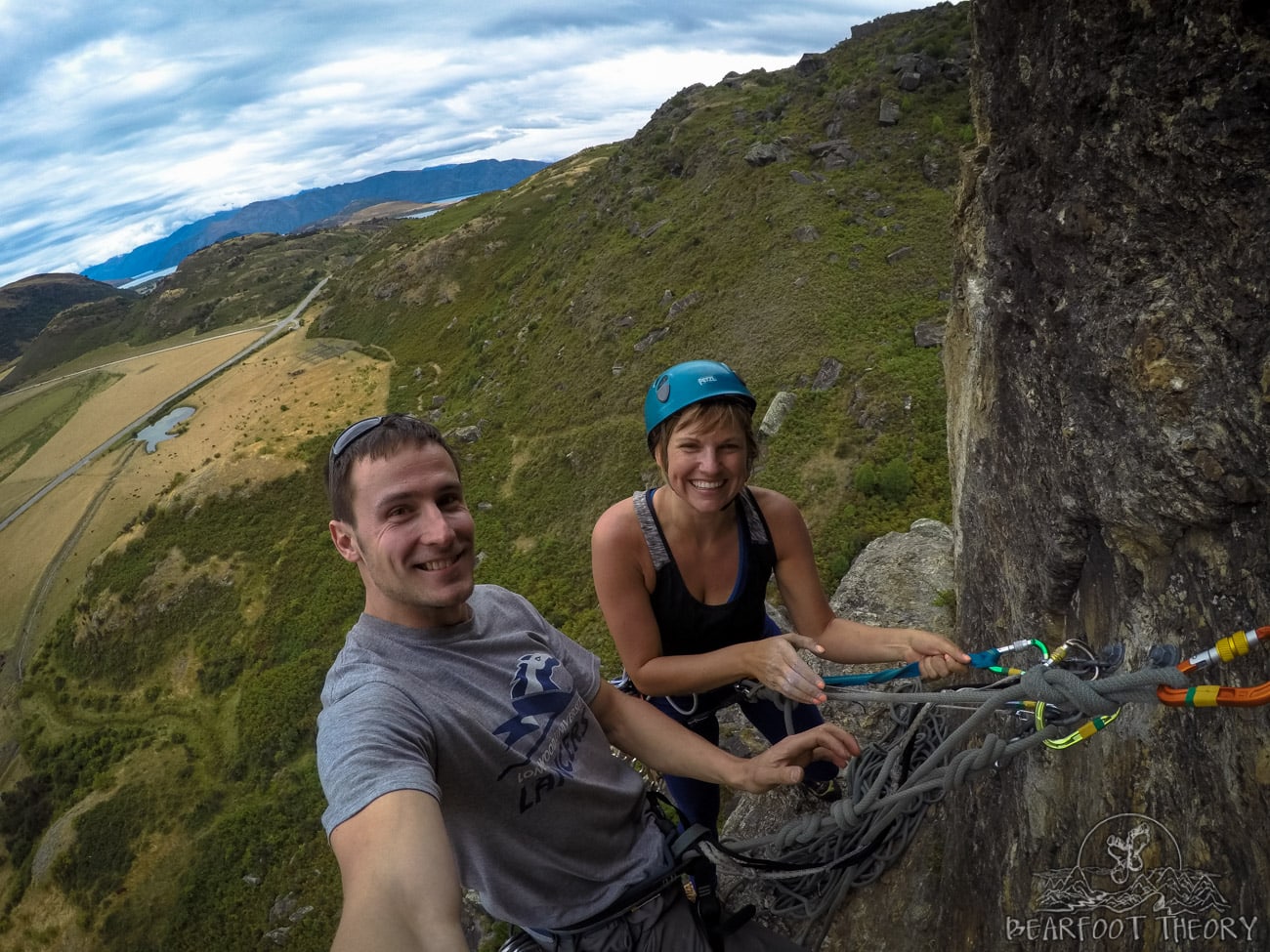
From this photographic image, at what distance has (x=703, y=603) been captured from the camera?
3477mm

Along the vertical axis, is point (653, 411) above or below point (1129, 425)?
above

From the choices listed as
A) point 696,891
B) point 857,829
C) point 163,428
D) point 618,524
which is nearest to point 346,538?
point 618,524

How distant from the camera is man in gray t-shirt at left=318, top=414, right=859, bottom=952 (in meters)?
1.95

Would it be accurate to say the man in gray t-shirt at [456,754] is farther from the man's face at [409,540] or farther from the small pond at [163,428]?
the small pond at [163,428]

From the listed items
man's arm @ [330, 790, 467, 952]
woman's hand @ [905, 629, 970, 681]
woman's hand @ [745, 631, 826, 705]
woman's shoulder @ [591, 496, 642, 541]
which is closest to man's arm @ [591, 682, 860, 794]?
woman's hand @ [745, 631, 826, 705]

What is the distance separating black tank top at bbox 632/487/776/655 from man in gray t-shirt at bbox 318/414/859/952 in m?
0.62

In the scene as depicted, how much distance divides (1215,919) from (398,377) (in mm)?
59526

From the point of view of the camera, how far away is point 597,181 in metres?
60.1

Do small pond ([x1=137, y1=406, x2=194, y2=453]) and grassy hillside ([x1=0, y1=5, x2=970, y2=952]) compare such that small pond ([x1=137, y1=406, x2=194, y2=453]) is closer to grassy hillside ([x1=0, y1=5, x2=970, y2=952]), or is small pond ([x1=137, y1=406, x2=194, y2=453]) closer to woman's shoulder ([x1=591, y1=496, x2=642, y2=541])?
grassy hillside ([x1=0, y1=5, x2=970, y2=952])

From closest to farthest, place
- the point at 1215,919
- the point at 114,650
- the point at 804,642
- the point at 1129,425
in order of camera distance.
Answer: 1. the point at 1215,919
2. the point at 1129,425
3. the point at 804,642
4. the point at 114,650

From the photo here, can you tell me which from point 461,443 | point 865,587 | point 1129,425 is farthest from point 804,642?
point 461,443

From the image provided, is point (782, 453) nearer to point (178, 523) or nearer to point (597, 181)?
point (178, 523)

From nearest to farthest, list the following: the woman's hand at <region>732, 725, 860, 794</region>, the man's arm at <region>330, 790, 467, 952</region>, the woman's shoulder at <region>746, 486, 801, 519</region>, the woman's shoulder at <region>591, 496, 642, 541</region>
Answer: the man's arm at <region>330, 790, 467, 952</region> < the woman's hand at <region>732, 725, 860, 794</region> < the woman's shoulder at <region>591, 496, 642, 541</region> < the woman's shoulder at <region>746, 486, 801, 519</region>

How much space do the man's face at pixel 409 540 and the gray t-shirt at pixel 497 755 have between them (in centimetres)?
9
